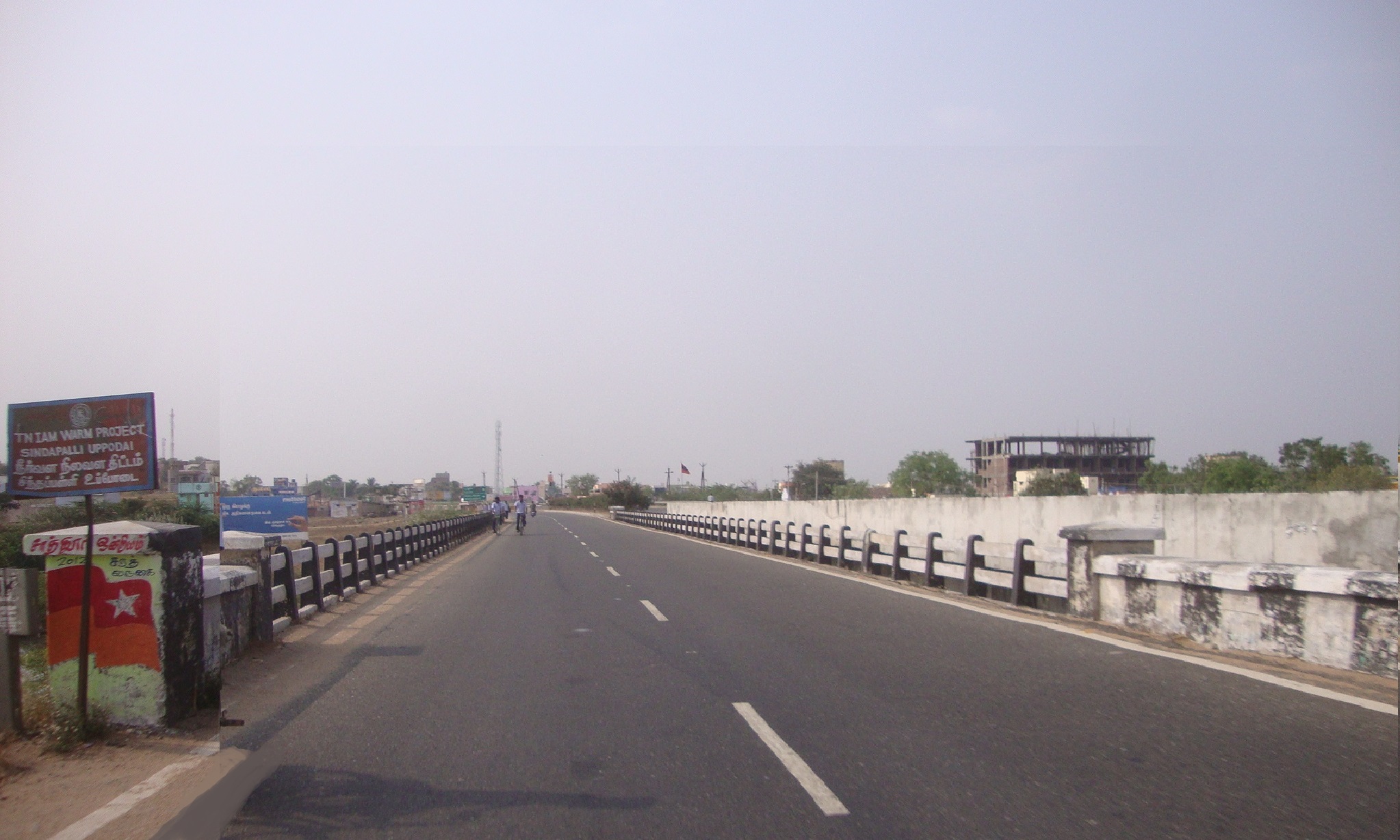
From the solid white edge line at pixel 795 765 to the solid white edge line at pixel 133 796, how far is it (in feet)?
11.7

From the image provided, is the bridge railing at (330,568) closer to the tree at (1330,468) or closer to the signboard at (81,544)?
the signboard at (81,544)

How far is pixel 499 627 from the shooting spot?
11352 millimetres

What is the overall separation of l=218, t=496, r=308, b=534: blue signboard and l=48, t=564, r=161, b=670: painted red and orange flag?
2.35 meters

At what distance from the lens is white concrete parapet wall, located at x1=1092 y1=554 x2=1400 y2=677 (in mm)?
7371

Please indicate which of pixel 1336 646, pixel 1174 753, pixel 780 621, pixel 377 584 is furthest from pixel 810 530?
pixel 1174 753

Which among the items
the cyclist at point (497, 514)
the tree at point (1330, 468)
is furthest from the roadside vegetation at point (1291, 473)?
the cyclist at point (497, 514)

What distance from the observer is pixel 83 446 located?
17.7 feet

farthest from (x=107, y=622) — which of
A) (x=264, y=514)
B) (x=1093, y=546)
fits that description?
(x=1093, y=546)

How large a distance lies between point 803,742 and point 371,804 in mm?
2600

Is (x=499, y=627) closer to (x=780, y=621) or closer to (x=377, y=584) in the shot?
(x=780, y=621)

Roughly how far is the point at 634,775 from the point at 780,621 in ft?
20.7

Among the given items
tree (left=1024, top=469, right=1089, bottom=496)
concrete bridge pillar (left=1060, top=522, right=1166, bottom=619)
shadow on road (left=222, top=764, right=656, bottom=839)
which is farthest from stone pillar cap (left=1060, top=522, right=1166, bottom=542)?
tree (left=1024, top=469, right=1089, bottom=496)

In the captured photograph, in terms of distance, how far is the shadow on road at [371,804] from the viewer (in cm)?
455

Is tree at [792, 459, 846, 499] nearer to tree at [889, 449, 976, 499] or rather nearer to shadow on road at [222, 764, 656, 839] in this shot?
tree at [889, 449, 976, 499]
